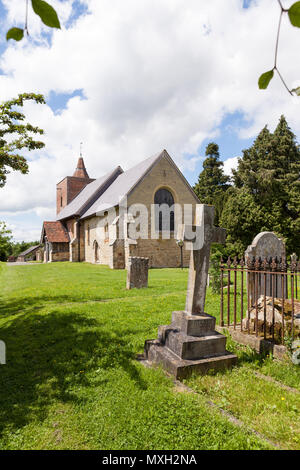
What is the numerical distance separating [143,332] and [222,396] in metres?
2.55

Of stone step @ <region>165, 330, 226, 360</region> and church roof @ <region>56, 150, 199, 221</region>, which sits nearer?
stone step @ <region>165, 330, 226, 360</region>

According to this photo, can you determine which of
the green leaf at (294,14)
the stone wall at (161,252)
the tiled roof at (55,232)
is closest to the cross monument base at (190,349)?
the green leaf at (294,14)

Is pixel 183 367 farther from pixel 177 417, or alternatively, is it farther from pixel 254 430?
pixel 254 430

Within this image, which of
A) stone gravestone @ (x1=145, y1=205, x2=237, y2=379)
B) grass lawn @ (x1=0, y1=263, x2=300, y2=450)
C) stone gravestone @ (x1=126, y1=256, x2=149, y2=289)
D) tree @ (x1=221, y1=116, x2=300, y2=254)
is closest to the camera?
grass lawn @ (x1=0, y1=263, x2=300, y2=450)

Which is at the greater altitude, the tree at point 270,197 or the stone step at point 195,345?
the tree at point 270,197

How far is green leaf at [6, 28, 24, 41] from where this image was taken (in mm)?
888

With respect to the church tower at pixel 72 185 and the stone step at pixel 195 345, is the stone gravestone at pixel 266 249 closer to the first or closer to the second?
the stone step at pixel 195 345

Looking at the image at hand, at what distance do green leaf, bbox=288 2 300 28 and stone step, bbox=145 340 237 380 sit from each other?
366 cm

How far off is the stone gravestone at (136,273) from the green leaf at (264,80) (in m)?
9.57

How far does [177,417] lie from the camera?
283 cm

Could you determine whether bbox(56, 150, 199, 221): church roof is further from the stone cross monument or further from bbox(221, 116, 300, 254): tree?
the stone cross monument

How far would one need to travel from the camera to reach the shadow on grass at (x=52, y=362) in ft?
10.7

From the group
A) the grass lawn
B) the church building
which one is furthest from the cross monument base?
the church building

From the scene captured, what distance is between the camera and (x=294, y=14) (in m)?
0.90
